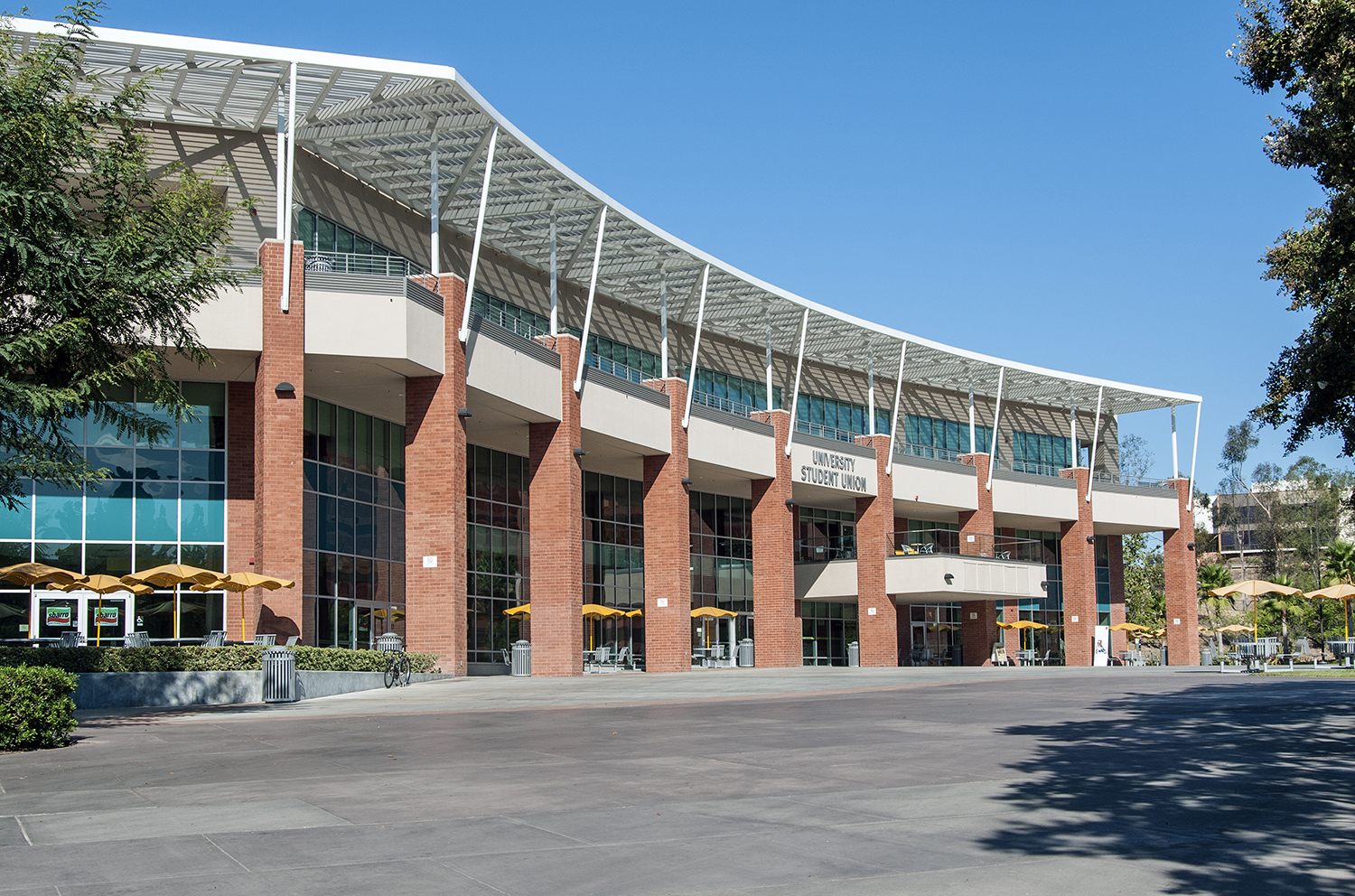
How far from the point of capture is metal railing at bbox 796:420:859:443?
51469 millimetres

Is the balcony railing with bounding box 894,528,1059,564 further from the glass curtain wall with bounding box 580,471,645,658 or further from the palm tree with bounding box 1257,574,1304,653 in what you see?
the palm tree with bounding box 1257,574,1304,653

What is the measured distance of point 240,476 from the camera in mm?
32438

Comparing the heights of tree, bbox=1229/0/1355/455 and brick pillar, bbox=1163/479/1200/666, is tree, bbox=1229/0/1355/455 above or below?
above

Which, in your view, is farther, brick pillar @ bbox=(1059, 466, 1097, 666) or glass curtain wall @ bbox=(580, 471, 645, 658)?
brick pillar @ bbox=(1059, 466, 1097, 666)

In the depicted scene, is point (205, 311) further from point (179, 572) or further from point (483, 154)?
point (483, 154)

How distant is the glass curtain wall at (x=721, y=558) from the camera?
50438 mm

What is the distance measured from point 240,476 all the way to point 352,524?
12.4 feet

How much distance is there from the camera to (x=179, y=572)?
2700cm

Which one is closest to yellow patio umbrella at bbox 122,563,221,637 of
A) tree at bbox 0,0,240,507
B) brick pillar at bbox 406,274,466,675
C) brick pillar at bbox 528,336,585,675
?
brick pillar at bbox 406,274,466,675

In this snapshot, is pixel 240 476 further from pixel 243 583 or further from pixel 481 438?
pixel 481 438

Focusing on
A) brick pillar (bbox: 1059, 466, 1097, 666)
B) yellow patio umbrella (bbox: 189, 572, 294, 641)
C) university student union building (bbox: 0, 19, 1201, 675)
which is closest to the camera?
yellow patio umbrella (bbox: 189, 572, 294, 641)

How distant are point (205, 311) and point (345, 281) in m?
3.40

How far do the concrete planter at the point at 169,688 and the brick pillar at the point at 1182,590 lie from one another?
162 feet

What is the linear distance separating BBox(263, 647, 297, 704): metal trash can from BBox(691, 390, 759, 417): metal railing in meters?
25.5
